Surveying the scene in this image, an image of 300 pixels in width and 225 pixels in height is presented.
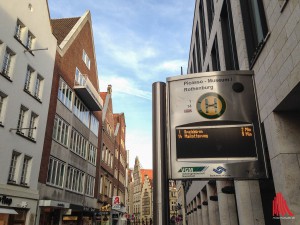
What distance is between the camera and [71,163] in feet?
86.8

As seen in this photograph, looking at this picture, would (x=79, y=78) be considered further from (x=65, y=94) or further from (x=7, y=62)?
(x=7, y=62)

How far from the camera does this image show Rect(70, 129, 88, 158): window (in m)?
27.1

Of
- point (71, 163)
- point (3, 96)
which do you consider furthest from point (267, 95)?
point (71, 163)

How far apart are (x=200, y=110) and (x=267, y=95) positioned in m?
4.38

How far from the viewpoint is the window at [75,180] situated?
25984mm

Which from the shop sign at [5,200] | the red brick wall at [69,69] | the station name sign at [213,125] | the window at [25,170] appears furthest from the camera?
the red brick wall at [69,69]

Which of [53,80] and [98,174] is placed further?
[98,174]

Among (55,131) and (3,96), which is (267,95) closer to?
(3,96)

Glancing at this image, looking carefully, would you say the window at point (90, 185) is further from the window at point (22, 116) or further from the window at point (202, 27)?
the window at point (202, 27)

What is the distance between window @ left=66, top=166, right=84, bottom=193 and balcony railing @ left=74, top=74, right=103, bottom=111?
6.97 metres

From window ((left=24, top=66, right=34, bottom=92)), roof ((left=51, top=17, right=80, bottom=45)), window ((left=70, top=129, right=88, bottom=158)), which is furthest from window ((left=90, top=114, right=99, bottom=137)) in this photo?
window ((left=24, top=66, right=34, bottom=92))

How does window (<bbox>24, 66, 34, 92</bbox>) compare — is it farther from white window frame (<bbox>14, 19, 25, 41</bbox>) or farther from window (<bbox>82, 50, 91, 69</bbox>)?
window (<bbox>82, 50, 91, 69</bbox>)

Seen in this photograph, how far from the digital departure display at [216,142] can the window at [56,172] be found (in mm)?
20253

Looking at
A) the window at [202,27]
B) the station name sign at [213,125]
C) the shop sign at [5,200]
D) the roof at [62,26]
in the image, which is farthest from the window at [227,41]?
the roof at [62,26]
